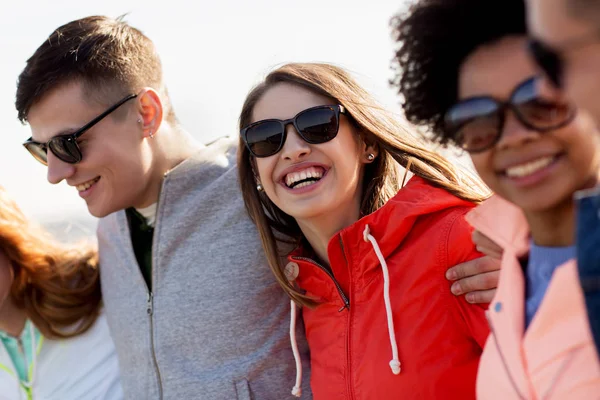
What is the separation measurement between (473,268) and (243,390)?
1.16 m

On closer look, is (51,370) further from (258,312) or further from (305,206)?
(305,206)

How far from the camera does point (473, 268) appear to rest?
7.20ft

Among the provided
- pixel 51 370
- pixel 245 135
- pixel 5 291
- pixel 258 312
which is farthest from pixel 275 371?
pixel 5 291

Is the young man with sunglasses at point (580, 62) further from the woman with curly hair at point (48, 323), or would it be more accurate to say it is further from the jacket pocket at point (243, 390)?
the woman with curly hair at point (48, 323)

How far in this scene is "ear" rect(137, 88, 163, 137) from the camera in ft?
10.9

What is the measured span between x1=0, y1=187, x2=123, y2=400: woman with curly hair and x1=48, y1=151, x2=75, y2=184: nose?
1.71ft

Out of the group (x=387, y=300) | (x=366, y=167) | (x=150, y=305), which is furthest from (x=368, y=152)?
(x=150, y=305)

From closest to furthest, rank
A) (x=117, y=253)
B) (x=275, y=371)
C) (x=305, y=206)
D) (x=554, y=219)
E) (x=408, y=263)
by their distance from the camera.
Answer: (x=554, y=219) < (x=408, y=263) < (x=305, y=206) < (x=275, y=371) < (x=117, y=253)

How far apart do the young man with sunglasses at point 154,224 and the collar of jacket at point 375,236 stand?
0.45 metres

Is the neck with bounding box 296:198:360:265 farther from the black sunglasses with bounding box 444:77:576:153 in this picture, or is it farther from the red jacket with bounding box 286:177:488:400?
the black sunglasses with bounding box 444:77:576:153

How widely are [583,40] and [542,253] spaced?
2.08 feet

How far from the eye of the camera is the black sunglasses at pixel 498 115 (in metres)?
1.37

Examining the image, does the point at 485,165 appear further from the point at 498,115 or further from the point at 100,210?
the point at 100,210

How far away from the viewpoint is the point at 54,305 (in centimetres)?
346
